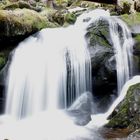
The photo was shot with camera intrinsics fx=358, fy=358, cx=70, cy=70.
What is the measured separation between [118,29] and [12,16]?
3.50 metres

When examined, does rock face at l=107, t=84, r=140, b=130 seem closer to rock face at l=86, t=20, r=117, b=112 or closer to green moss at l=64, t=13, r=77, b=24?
rock face at l=86, t=20, r=117, b=112

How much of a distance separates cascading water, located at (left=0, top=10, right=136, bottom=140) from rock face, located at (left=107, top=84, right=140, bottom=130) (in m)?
0.77

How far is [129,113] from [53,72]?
3043mm

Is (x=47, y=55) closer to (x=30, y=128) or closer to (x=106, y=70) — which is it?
(x=106, y=70)

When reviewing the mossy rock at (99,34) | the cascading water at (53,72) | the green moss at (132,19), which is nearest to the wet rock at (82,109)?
the cascading water at (53,72)

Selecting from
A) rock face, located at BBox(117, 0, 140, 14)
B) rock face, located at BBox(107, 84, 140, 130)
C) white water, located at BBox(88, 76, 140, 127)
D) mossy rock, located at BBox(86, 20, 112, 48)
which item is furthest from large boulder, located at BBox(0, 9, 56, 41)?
rock face, located at BBox(107, 84, 140, 130)

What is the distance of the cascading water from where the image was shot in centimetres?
1036

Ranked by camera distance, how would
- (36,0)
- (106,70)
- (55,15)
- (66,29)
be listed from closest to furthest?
(106,70) < (66,29) < (55,15) < (36,0)

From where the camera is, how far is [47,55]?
1153 centimetres

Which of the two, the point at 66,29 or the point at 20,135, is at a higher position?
the point at 66,29

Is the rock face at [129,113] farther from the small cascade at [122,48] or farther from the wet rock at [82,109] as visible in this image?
the small cascade at [122,48]

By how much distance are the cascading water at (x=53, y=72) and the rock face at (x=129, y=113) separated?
774mm

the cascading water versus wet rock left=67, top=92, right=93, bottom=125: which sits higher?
the cascading water

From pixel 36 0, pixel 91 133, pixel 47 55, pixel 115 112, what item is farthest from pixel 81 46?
pixel 36 0
